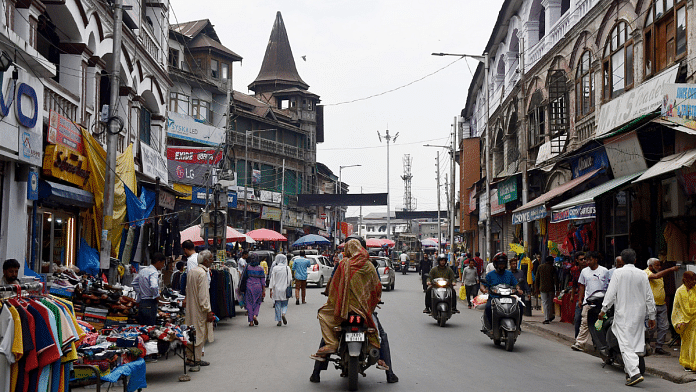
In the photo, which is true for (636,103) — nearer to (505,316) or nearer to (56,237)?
(505,316)

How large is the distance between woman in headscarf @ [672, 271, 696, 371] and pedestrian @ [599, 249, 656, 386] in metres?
0.70

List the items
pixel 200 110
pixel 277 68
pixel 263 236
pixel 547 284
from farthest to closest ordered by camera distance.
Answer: pixel 277 68 < pixel 200 110 < pixel 263 236 < pixel 547 284

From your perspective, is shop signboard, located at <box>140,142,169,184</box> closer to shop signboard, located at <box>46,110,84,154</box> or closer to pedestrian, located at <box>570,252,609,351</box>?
shop signboard, located at <box>46,110,84,154</box>

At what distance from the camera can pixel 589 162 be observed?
60.5ft

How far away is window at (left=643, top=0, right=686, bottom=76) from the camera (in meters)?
14.2

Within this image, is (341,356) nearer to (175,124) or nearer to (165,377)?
(165,377)

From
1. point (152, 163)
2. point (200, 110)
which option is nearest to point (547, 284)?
point (152, 163)

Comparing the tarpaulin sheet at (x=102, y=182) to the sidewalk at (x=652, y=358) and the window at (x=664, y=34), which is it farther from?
the window at (x=664, y=34)

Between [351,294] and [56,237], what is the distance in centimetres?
881

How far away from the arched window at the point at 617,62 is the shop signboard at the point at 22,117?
44.9 feet

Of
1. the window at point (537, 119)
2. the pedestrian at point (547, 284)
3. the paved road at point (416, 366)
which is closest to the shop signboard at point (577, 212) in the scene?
the pedestrian at point (547, 284)

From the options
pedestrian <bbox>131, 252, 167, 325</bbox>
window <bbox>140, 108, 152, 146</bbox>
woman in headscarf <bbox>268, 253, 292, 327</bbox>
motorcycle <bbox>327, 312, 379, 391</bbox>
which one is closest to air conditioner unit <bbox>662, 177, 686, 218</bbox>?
motorcycle <bbox>327, 312, 379, 391</bbox>

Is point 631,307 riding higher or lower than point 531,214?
lower

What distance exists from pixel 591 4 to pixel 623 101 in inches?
227
